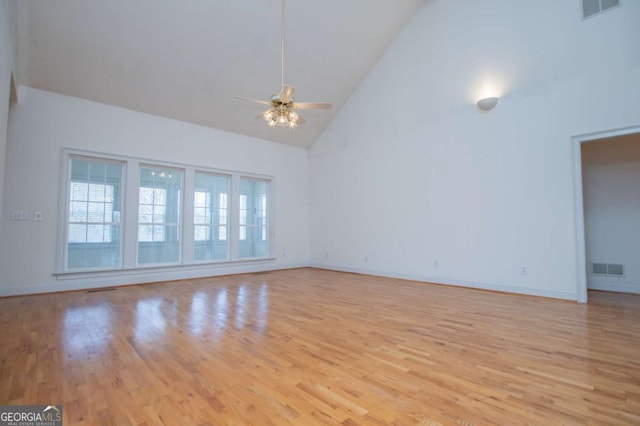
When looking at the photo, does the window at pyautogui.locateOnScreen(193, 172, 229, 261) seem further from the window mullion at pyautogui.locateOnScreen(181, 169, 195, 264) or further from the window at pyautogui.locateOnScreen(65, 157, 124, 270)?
the window at pyautogui.locateOnScreen(65, 157, 124, 270)

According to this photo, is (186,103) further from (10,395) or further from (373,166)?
(10,395)

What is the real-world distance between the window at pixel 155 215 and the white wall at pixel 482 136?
2.45 m

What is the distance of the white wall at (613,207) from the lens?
4621 mm

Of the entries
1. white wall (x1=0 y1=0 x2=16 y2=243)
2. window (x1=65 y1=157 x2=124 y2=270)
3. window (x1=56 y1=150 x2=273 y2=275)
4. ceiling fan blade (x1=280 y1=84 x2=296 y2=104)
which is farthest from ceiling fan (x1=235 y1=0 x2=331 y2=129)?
window (x1=65 y1=157 x2=124 y2=270)

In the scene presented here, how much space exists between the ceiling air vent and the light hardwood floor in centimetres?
392

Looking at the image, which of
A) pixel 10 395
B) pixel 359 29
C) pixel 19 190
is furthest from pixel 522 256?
pixel 19 190

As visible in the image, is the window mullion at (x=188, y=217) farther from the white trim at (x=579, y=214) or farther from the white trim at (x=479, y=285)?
the white trim at (x=579, y=214)

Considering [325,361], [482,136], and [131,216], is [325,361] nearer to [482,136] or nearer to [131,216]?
[482,136]

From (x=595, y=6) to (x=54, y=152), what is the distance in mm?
8246

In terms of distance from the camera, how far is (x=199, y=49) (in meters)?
5.05

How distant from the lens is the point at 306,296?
462 centimetres

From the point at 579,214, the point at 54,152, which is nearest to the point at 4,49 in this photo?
the point at 54,152

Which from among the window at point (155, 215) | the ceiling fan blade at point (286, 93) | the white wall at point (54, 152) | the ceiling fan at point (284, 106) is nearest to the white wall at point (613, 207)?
the ceiling fan at point (284, 106)

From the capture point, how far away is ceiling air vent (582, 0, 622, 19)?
3941mm
